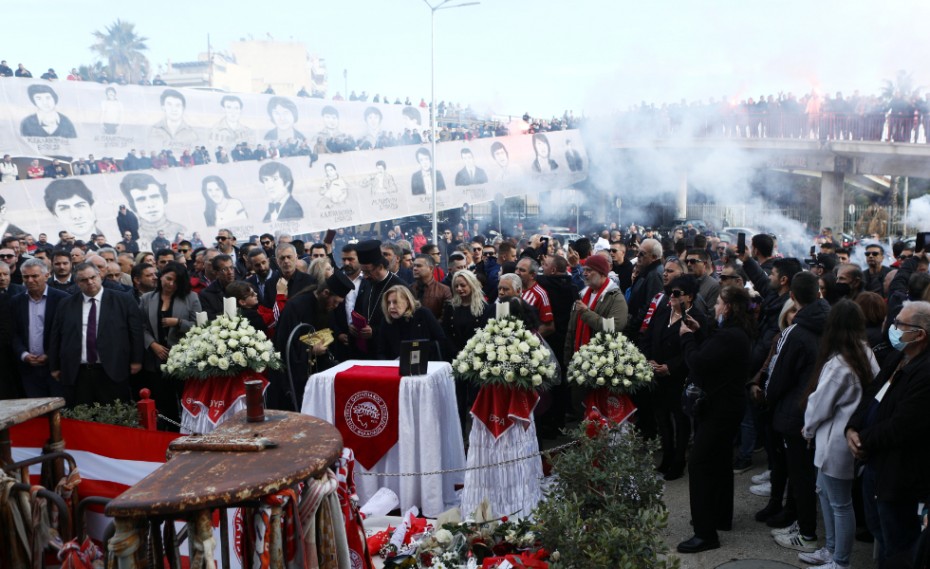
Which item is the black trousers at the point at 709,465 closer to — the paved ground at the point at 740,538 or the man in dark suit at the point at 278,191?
the paved ground at the point at 740,538

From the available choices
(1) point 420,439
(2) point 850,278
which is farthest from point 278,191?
(2) point 850,278

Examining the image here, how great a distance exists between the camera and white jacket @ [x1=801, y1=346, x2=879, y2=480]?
17.4ft

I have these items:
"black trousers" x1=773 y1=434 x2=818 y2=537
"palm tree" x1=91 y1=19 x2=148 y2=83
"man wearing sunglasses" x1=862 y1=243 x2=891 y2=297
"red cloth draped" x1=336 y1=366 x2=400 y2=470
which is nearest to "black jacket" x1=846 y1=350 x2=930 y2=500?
"black trousers" x1=773 y1=434 x2=818 y2=537

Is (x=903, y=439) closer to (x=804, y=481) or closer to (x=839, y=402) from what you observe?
(x=839, y=402)

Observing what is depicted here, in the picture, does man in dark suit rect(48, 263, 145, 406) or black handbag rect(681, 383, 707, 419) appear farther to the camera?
man in dark suit rect(48, 263, 145, 406)

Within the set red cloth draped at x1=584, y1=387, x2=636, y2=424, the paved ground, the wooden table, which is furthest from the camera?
red cloth draped at x1=584, y1=387, x2=636, y2=424

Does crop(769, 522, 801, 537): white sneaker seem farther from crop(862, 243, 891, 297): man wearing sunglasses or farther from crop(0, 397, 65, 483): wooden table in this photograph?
crop(0, 397, 65, 483): wooden table

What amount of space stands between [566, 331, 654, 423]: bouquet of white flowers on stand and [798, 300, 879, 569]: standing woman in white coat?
1698mm

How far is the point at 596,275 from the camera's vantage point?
324 inches

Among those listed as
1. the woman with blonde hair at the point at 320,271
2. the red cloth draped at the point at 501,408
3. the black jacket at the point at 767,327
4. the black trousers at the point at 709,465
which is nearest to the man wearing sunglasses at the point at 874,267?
the black jacket at the point at 767,327

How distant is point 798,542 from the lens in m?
6.00

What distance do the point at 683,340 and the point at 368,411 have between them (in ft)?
8.90

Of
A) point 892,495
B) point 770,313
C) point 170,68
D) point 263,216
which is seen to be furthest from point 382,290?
point 170,68

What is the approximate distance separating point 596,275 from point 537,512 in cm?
374
